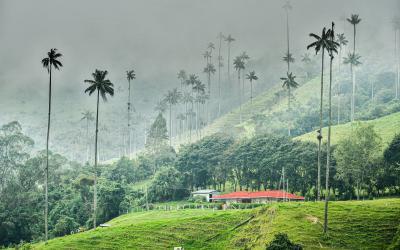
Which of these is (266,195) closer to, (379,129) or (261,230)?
(261,230)

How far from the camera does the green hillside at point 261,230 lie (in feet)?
283

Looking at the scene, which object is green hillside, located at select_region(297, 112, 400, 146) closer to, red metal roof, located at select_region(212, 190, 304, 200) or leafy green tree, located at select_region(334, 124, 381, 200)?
leafy green tree, located at select_region(334, 124, 381, 200)

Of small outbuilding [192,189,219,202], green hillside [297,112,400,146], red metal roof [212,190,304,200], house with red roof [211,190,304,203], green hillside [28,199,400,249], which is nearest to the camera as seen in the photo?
green hillside [28,199,400,249]

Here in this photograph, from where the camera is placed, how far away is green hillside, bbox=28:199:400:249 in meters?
86.1

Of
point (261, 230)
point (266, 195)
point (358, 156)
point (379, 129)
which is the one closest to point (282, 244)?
point (261, 230)

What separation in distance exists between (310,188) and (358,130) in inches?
788

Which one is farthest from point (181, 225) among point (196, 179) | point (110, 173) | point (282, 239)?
point (110, 173)

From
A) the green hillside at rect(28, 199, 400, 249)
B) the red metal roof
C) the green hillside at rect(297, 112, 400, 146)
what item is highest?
the green hillside at rect(297, 112, 400, 146)

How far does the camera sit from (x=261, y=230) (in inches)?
3743

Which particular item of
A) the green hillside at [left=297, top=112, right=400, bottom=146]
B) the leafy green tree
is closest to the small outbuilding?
the leafy green tree

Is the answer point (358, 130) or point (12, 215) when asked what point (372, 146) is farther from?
point (12, 215)

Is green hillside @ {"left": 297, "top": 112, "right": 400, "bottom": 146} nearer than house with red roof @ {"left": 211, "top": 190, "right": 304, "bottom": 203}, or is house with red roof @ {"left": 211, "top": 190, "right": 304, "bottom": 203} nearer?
house with red roof @ {"left": 211, "top": 190, "right": 304, "bottom": 203}

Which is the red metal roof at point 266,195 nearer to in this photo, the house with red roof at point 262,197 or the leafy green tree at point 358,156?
the house with red roof at point 262,197

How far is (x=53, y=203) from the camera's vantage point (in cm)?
15538
